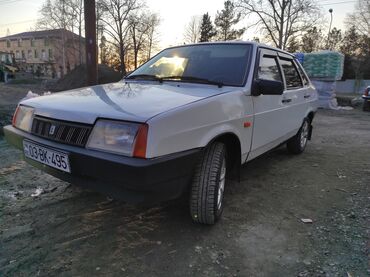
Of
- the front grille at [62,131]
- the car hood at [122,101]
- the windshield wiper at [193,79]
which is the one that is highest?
the windshield wiper at [193,79]

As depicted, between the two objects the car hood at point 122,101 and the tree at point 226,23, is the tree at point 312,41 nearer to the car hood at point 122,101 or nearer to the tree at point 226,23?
the tree at point 226,23

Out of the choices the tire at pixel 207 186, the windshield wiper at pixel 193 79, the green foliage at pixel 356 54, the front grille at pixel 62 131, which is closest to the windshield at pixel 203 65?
the windshield wiper at pixel 193 79

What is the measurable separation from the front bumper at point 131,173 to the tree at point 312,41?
35962 millimetres

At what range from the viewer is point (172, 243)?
97.7 inches

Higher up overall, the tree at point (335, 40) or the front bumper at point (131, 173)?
the tree at point (335, 40)

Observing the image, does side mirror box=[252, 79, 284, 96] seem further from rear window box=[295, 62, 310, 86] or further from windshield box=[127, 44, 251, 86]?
rear window box=[295, 62, 310, 86]

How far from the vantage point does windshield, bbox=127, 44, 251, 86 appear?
10.1 ft

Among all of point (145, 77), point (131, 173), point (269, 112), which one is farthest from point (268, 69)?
point (131, 173)

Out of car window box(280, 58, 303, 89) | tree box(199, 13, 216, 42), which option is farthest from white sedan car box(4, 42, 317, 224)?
tree box(199, 13, 216, 42)

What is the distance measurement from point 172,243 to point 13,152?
3.38m

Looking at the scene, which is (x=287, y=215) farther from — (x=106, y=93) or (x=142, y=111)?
(x=106, y=93)

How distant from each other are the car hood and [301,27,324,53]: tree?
116 feet

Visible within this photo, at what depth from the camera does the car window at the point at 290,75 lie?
414 centimetres

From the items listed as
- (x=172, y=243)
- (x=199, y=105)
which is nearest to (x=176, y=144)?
(x=199, y=105)
